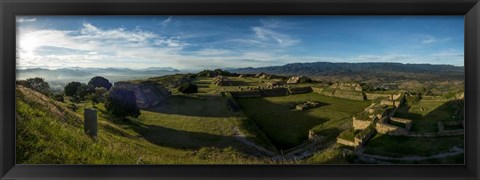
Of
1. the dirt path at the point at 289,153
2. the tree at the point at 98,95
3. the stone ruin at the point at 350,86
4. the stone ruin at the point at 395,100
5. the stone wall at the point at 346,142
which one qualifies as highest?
the stone ruin at the point at 350,86

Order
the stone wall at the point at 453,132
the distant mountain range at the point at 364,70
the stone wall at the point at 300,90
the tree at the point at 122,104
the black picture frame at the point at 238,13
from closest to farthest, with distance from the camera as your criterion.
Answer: the black picture frame at the point at 238,13, the stone wall at the point at 453,132, the distant mountain range at the point at 364,70, the tree at the point at 122,104, the stone wall at the point at 300,90

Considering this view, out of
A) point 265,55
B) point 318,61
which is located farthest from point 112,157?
point 318,61

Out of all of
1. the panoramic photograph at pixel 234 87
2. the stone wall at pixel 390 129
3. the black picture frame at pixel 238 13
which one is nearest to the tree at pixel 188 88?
the panoramic photograph at pixel 234 87

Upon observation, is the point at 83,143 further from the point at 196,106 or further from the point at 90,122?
the point at 196,106

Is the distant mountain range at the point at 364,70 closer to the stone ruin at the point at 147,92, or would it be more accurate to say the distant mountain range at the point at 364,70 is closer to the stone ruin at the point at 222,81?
the stone ruin at the point at 222,81

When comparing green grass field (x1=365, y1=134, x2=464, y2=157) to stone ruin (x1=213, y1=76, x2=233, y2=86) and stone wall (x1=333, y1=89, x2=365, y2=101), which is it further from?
stone ruin (x1=213, y1=76, x2=233, y2=86)

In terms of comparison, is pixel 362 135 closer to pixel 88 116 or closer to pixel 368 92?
pixel 368 92
